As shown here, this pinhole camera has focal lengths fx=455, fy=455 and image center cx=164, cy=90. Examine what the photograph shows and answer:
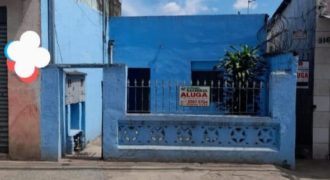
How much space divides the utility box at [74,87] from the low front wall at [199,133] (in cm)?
148

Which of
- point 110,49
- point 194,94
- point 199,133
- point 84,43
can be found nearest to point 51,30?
point 84,43

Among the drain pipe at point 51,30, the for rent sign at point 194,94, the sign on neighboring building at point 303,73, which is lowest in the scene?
the for rent sign at point 194,94

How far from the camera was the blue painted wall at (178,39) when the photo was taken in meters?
15.1

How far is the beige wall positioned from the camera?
884cm

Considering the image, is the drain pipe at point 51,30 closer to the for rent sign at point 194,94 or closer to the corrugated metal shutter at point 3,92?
the corrugated metal shutter at point 3,92

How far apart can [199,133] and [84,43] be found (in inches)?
197

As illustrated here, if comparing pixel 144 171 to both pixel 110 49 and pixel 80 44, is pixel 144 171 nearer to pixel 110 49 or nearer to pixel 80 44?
pixel 80 44

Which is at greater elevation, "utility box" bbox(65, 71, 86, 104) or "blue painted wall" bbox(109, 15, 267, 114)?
"blue painted wall" bbox(109, 15, 267, 114)

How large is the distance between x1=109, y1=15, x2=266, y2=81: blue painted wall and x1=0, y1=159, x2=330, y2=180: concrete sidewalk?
692cm

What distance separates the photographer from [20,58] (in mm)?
8961

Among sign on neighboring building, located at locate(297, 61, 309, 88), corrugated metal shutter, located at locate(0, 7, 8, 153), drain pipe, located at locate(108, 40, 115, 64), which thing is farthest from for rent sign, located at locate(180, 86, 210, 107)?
drain pipe, located at locate(108, 40, 115, 64)

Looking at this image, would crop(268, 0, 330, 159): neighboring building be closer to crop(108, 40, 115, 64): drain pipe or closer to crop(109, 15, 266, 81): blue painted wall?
crop(109, 15, 266, 81): blue painted wall

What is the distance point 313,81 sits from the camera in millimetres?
9875

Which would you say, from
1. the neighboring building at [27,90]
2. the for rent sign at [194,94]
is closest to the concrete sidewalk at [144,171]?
the neighboring building at [27,90]
